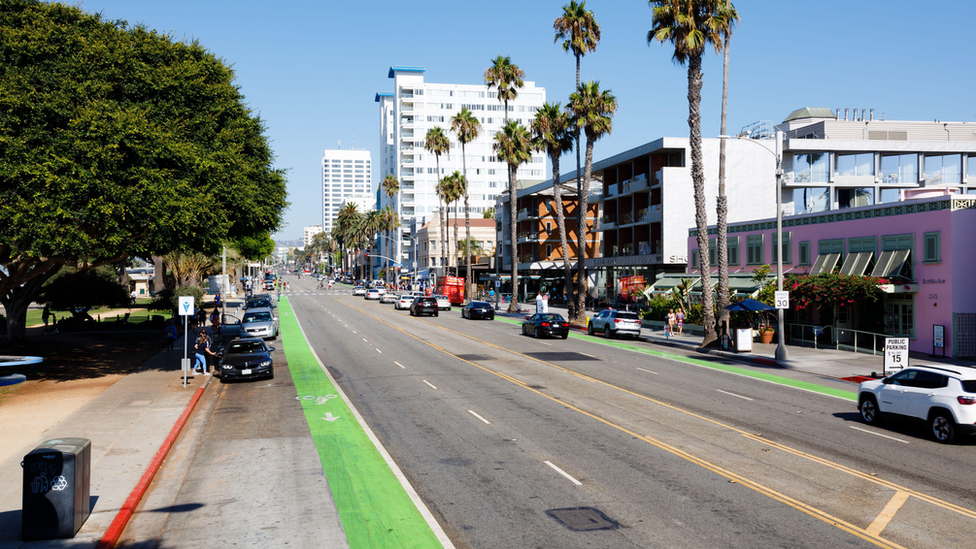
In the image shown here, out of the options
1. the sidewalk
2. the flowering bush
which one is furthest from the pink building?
the sidewalk

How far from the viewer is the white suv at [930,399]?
14.9m

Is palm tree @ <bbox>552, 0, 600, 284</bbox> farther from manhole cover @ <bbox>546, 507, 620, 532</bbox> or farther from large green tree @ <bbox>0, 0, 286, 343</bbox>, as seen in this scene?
manhole cover @ <bbox>546, 507, 620, 532</bbox>

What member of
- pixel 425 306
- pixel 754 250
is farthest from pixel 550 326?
pixel 425 306

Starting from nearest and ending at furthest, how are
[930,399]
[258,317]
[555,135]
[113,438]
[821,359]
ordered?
[113,438] < [930,399] < [821,359] < [258,317] < [555,135]

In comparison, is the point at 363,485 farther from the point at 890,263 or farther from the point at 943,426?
the point at 890,263

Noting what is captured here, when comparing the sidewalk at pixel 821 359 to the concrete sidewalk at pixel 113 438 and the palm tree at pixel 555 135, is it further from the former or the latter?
the concrete sidewalk at pixel 113 438

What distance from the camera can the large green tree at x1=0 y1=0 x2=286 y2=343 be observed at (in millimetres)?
20672

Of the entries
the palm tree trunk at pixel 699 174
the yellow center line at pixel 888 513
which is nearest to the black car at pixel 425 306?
the palm tree trunk at pixel 699 174

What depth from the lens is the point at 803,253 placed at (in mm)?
39812

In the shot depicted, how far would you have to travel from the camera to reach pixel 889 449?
14.7 meters

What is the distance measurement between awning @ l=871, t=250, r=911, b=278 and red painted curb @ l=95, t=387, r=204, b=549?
30.7m

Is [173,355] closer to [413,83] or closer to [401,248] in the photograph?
[401,248]

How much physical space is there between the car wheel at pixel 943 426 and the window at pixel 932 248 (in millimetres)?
18896

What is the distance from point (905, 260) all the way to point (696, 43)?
14.2 metres
